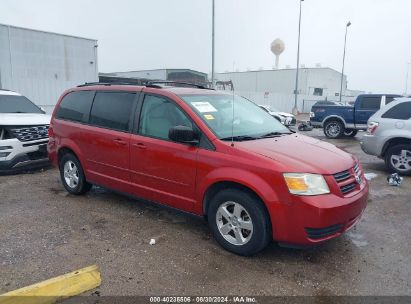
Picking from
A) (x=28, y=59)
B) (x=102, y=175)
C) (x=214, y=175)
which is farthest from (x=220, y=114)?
(x=28, y=59)

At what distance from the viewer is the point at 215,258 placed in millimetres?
3611

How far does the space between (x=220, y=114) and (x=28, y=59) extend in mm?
15503

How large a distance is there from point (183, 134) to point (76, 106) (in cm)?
261

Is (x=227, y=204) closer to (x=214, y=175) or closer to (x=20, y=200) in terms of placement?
(x=214, y=175)

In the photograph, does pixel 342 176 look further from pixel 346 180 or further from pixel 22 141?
pixel 22 141

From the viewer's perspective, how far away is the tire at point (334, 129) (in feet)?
47.7

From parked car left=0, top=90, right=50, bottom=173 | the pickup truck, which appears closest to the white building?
the pickup truck

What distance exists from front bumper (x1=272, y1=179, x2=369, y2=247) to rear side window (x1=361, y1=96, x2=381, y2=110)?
11.4m

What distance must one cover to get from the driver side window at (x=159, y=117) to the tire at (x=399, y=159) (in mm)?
5387

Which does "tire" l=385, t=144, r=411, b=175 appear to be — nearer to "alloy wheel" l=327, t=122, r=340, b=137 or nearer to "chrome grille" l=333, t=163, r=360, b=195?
"chrome grille" l=333, t=163, r=360, b=195

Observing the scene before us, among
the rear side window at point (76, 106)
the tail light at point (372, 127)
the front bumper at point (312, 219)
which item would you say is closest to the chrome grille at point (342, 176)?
the front bumper at point (312, 219)

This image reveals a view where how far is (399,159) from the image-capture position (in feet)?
24.2

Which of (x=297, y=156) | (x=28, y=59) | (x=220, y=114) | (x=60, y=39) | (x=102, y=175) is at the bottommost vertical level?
(x=102, y=175)

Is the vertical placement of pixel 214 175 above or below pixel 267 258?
above
